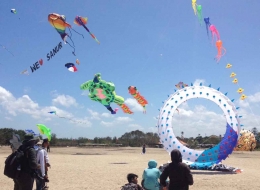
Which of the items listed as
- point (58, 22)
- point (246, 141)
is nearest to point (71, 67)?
point (58, 22)

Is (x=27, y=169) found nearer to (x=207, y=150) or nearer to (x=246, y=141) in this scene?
(x=207, y=150)

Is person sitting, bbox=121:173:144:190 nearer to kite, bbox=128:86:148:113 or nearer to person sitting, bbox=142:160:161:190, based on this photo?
person sitting, bbox=142:160:161:190

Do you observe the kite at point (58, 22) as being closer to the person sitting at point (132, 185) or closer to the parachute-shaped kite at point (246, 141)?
the person sitting at point (132, 185)

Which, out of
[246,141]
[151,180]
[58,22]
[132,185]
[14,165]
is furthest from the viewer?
[246,141]

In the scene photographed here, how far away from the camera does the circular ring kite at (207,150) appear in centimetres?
1384

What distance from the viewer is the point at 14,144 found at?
543 centimetres

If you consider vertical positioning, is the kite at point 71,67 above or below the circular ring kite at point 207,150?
above

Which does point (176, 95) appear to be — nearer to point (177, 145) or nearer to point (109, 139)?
point (177, 145)

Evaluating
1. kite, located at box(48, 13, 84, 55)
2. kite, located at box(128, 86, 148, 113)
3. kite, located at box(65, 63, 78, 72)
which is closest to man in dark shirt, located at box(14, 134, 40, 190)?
kite, located at box(48, 13, 84, 55)

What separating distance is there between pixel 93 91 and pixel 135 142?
3552 centimetres

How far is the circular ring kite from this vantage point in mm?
13844

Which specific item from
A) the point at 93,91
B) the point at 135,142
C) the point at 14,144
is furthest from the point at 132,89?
the point at 135,142

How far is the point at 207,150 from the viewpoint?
14305 millimetres

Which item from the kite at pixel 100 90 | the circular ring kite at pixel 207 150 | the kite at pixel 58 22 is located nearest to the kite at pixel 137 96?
the kite at pixel 100 90
